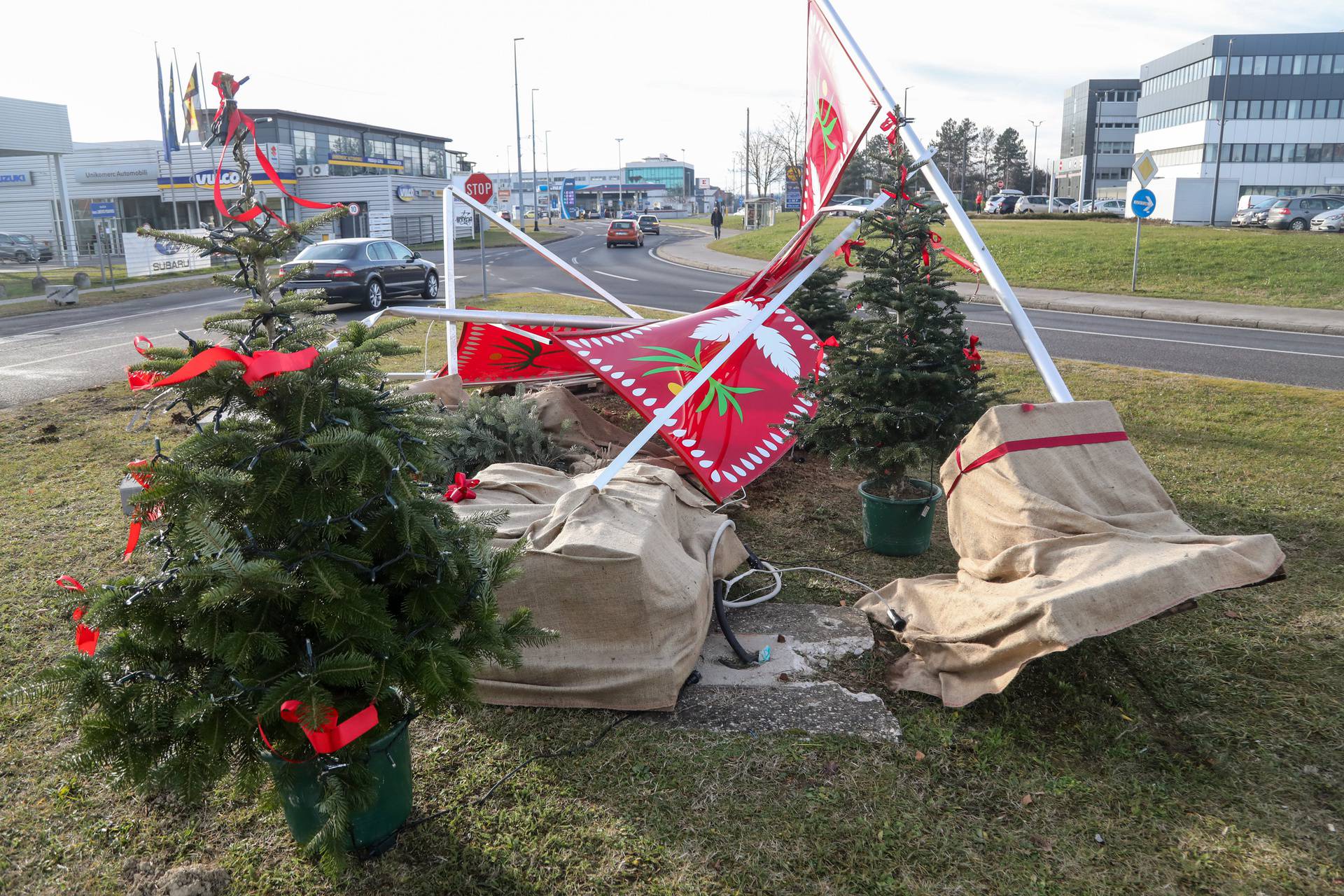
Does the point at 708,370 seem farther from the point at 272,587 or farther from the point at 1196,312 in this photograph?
the point at 1196,312


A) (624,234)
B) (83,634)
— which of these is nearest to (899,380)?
(83,634)

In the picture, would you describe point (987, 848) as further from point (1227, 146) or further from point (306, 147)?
point (1227, 146)

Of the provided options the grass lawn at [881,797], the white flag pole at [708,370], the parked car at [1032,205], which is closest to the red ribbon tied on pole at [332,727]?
the grass lawn at [881,797]

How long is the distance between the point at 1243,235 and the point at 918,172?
24.9 metres

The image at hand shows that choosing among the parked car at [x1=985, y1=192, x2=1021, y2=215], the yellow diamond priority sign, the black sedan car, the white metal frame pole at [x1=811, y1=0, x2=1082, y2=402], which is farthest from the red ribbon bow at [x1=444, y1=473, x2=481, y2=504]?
the parked car at [x1=985, y1=192, x2=1021, y2=215]

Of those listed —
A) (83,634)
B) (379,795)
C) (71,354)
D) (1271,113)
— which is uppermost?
(1271,113)

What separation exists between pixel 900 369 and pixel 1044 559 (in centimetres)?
165

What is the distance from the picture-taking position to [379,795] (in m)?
2.88

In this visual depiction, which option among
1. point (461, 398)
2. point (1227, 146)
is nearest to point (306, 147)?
point (461, 398)

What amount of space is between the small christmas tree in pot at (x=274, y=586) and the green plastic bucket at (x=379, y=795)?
14 millimetres

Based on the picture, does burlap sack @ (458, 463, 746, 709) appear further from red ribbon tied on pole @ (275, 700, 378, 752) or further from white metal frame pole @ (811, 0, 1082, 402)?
white metal frame pole @ (811, 0, 1082, 402)

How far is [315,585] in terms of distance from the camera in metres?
2.45

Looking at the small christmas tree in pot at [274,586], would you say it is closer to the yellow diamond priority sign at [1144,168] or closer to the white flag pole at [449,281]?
the white flag pole at [449,281]

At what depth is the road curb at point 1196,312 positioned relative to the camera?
1588cm
